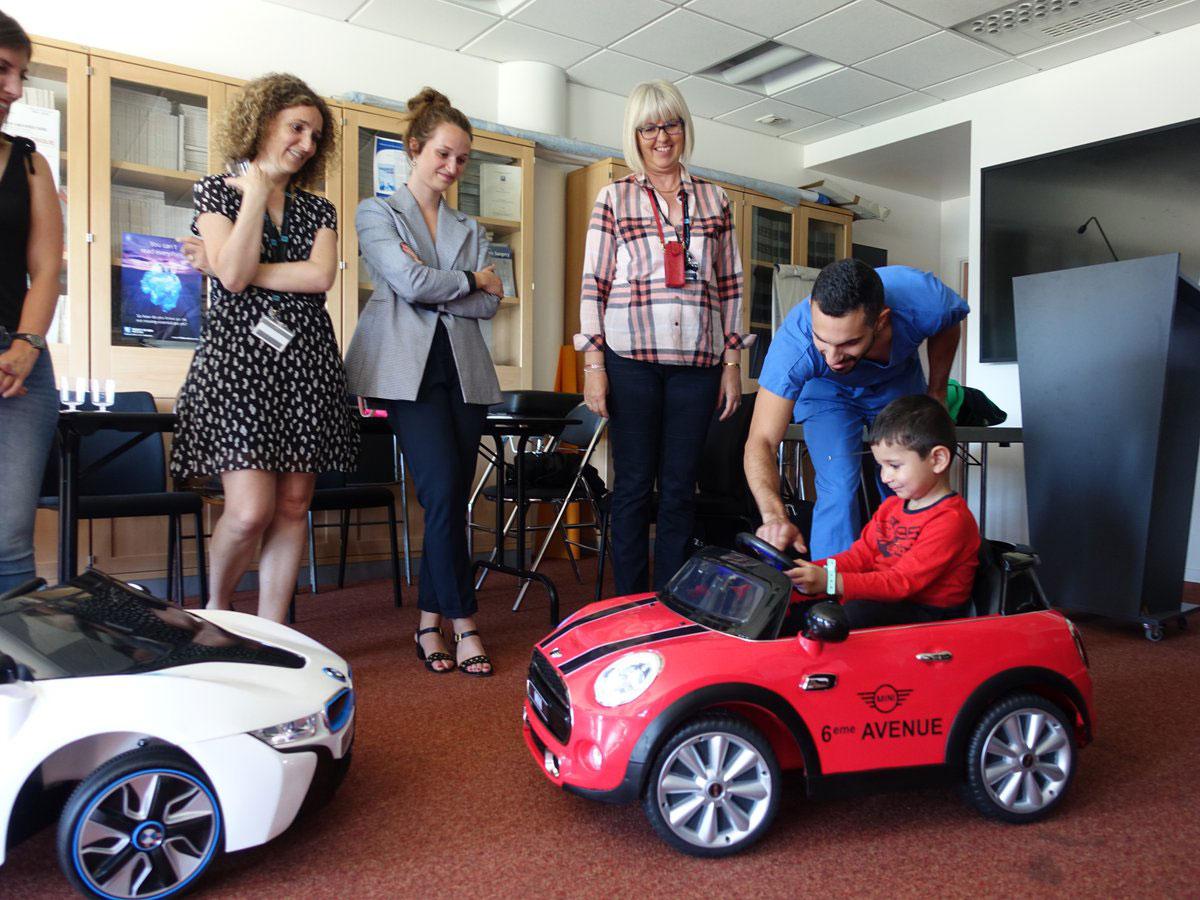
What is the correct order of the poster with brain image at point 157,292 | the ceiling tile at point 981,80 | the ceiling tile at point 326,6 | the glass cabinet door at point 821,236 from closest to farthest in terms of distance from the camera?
1. the poster with brain image at point 157,292
2. the ceiling tile at point 326,6
3. the ceiling tile at point 981,80
4. the glass cabinet door at point 821,236

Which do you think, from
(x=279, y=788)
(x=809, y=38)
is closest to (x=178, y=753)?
(x=279, y=788)

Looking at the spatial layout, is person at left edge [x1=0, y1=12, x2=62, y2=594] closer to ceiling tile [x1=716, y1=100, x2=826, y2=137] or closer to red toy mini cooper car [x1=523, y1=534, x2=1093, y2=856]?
red toy mini cooper car [x1=523, y1=534, x2=1093, y2=856]

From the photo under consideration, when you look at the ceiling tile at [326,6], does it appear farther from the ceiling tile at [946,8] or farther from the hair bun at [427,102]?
the ceiling tile at [946,8]

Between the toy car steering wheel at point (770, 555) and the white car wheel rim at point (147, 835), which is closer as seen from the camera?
the white car wheel rim at point (147, 835)

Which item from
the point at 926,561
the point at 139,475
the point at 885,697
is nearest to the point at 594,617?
the point at 885,697

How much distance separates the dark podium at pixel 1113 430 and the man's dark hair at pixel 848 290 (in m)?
1.52

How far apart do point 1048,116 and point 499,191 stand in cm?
316

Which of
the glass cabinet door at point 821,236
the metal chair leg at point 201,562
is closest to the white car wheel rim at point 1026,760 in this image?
the metal chair leg at point 201,562

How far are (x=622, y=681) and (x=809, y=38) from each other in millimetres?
4221

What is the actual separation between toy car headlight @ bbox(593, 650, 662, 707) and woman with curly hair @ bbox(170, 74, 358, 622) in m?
1.03

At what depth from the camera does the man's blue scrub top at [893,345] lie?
76.0 inches

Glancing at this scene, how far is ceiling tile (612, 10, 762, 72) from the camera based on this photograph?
434cm

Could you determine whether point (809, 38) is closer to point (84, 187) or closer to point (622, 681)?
point (84, 187)

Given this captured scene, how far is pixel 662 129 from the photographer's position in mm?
2307
